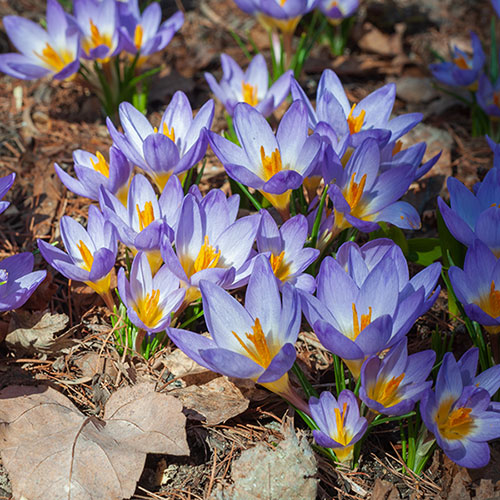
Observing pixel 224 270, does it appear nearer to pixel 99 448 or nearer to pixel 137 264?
pixel 137 264

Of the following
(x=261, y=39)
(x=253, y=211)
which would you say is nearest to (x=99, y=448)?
(x=253, y=211)

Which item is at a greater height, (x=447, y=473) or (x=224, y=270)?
(x=224, y=270)

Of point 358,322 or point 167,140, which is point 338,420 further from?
point 167,140

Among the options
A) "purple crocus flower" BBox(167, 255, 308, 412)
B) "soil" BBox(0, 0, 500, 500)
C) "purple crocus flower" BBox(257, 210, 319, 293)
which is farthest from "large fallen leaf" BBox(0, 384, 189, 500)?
"purple crocus flower" BBox(257, 210, 319, 293)

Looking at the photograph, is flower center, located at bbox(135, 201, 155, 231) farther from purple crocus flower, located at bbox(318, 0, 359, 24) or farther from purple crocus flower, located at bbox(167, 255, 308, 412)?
purple crocus flower, located at bbox(318, 0, 359, 24)

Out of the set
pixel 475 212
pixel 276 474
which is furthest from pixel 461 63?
pixel 276 474
